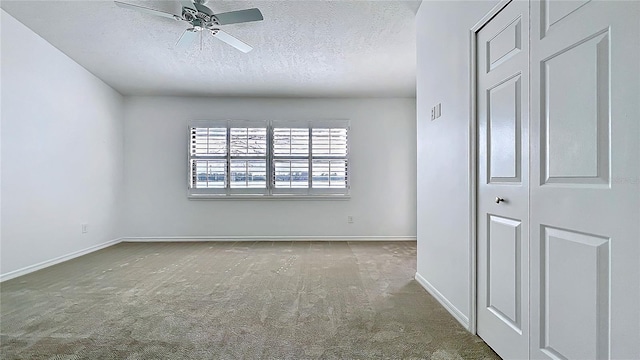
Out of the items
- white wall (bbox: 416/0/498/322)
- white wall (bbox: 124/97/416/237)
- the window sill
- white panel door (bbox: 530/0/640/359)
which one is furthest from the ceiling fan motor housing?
the window sill

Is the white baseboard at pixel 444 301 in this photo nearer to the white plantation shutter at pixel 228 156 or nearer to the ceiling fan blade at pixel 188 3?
the ceiling fan blade at pixel 188 3

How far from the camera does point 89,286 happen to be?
348 cm

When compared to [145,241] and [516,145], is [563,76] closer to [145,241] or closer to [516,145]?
[516,145]

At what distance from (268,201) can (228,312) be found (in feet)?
11.8

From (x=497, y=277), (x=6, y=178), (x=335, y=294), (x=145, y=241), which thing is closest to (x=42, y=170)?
(x=6, y=178)

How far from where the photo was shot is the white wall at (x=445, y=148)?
8.13 ft

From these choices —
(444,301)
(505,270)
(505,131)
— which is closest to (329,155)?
(444,301)

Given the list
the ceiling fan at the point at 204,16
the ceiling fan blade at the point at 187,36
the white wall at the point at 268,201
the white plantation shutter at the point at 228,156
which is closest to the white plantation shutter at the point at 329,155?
the white wall at the point at 268,201

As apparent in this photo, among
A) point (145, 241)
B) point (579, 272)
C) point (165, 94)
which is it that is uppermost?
point (165, 94)

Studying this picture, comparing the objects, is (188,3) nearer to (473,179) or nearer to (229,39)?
(229,39)

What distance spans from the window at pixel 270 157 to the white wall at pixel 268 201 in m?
0.17

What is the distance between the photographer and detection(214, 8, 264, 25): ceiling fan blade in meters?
3.22

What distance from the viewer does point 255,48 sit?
450 centimetres

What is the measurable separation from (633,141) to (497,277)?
111 centimetres
